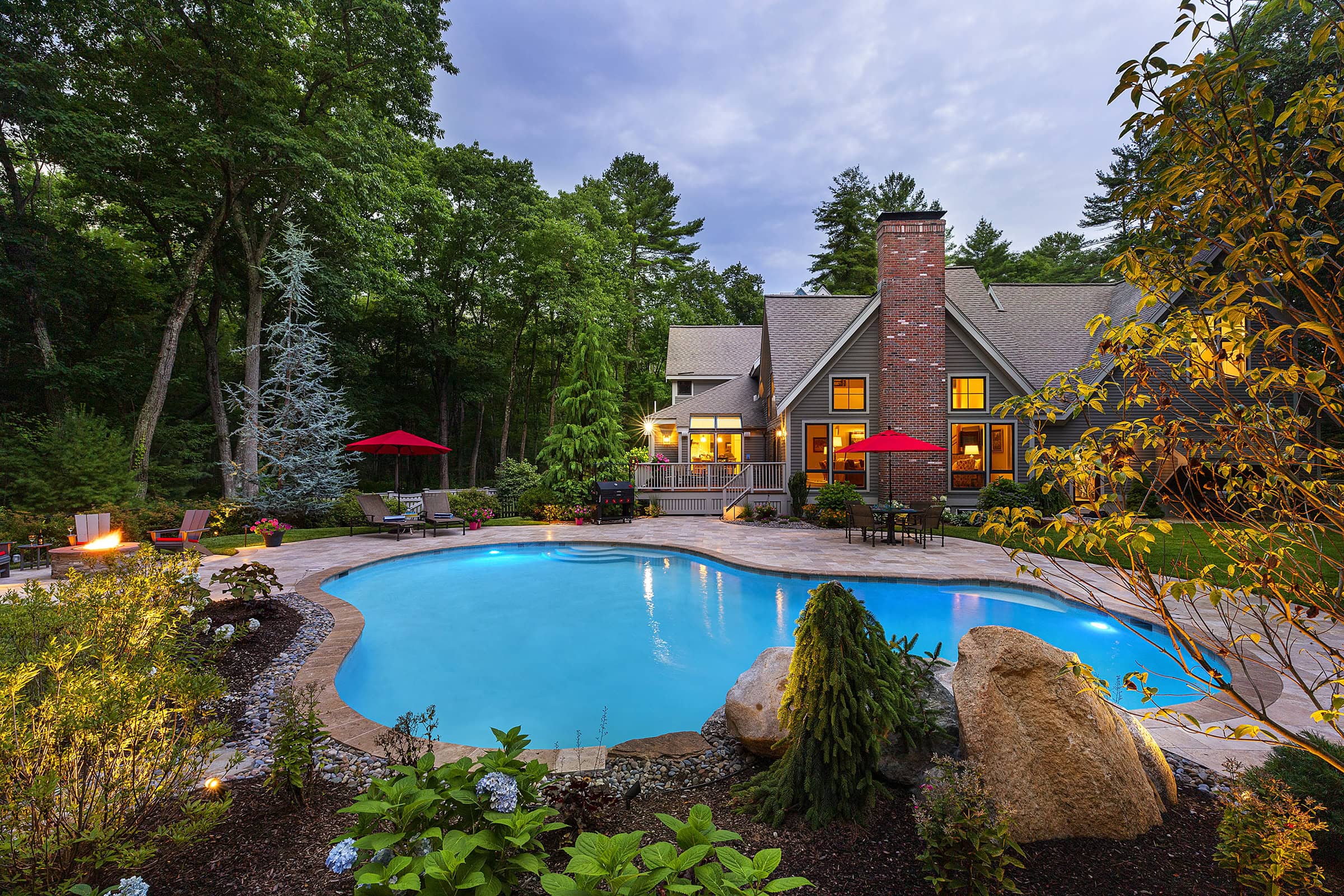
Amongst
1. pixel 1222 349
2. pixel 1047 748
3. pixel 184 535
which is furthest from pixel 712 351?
pixel 1222 349

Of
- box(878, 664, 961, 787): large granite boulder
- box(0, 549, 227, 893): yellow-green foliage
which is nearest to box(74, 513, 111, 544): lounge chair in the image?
box(0, 549, 227, 893): yellow-green foliage

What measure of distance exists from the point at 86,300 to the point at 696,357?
21264 millimetres

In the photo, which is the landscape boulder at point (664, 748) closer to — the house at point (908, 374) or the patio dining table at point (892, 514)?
the patio dining table at point (892, 514)

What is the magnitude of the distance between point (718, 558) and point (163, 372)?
15985mm

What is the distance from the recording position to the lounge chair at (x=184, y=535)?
9.18 metres

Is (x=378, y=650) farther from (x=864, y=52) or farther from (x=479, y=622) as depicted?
(x=864, y=52)

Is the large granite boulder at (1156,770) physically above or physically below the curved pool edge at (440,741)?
above

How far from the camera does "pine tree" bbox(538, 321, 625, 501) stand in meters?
16.9

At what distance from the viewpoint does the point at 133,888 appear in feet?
6.09

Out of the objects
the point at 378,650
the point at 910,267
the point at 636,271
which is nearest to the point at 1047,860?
the point at 378,650

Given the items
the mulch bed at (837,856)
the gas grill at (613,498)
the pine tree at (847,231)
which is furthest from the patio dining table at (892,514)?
the pine tree at (847,231)

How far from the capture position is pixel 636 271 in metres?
33.0

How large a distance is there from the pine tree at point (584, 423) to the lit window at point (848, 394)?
6900mm

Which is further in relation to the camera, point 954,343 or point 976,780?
point 954,343
